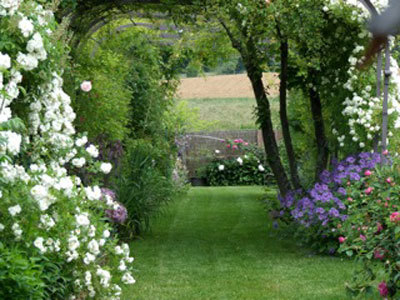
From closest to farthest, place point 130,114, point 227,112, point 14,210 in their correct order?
1. point 14,210
2. point 130,114
3. point 227,112

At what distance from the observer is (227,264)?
5.89m

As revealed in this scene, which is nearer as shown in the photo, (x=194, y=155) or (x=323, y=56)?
(x=323, y=56)

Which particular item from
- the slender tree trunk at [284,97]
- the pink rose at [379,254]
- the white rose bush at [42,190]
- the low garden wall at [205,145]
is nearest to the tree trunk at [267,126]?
the slender tree trunk at [284,97]

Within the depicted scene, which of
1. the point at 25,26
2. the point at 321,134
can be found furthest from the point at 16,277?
the point at 321,134

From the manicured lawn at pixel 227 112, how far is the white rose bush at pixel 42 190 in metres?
18.1

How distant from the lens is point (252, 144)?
17.1m

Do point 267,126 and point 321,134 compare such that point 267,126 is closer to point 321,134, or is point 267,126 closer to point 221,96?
point 321,134

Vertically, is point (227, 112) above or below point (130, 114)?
below

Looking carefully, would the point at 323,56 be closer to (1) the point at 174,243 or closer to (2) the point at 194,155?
(1) the point at 174,243

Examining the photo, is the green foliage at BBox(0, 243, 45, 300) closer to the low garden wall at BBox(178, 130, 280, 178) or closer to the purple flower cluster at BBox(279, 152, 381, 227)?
the purple flower cluster at BBox(279, 152, 381, 227)

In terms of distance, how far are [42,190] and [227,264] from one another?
3182mm

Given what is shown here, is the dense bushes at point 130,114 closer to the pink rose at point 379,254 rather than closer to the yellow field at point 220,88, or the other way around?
the pink rose at point 379,254

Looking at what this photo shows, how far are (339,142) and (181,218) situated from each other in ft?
9.68

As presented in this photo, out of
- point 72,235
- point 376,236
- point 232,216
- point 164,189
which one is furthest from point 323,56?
point 72,235
